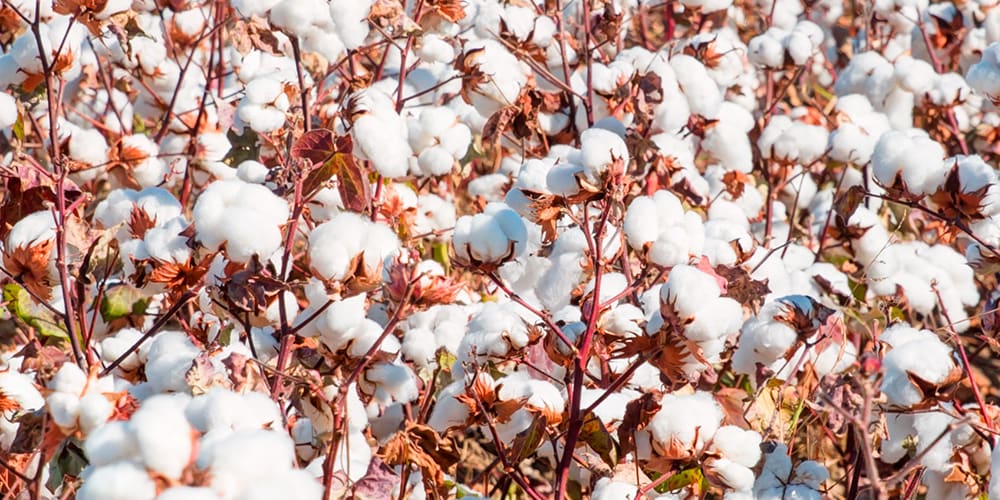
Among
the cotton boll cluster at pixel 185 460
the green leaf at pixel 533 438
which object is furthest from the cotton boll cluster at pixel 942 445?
the cotton boll cluster at pixel 185 460

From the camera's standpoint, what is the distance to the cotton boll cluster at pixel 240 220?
123 cm

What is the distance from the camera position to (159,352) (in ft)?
4.56

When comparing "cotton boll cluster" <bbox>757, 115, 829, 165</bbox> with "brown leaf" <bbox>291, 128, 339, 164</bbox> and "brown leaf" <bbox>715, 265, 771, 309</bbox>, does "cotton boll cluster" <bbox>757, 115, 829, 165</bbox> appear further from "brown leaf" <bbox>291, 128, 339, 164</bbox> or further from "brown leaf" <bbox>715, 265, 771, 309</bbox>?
"brown leaf" <bbox>291, 128, 339, 164</bbox>

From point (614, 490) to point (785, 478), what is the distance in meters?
0.24

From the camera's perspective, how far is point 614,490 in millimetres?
1425

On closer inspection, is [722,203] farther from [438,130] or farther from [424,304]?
[424,304]

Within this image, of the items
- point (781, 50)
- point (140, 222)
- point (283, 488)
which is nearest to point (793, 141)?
point (781, 50)

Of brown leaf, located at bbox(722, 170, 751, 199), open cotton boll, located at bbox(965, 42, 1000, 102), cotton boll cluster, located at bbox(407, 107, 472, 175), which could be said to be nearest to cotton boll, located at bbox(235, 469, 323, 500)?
cotton boll cluster, located at bbox(407, 107, 472, 175)

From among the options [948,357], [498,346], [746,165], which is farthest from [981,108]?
[498,346]

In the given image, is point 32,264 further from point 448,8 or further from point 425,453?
point 448,8

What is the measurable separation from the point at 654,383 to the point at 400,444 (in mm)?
462

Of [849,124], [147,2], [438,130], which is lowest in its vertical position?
[438,130]

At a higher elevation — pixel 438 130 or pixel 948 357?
pixel 438 130

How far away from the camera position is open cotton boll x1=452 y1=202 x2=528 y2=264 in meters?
1.42
